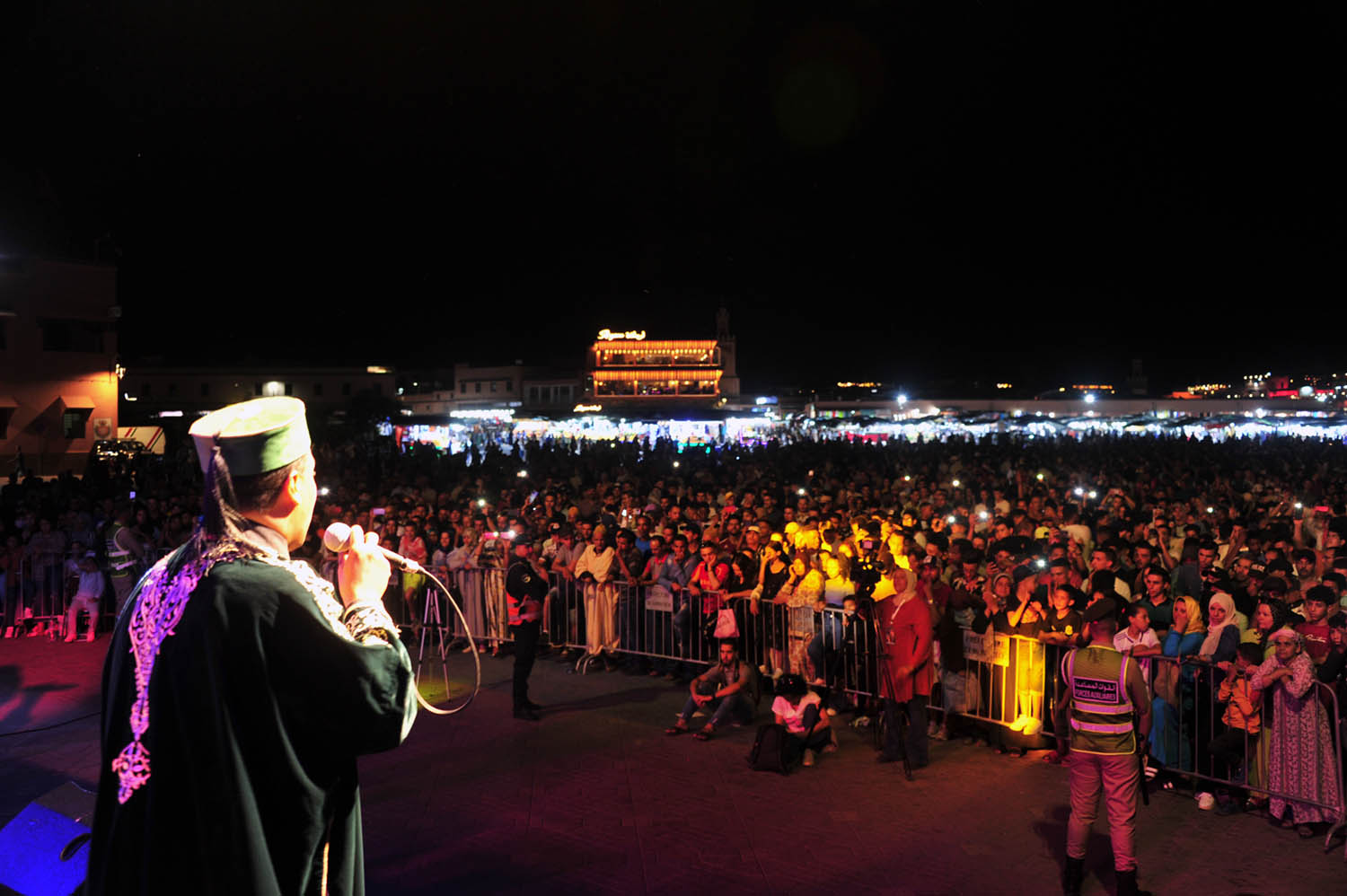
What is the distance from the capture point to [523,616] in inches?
338

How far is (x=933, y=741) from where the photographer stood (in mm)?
7824

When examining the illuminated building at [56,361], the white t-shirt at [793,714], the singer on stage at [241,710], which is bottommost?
the white t-shirt at [793,714]

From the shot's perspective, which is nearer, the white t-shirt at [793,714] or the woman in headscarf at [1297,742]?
the woman in headscarf at [1297,742]

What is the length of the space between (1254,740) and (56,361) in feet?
108

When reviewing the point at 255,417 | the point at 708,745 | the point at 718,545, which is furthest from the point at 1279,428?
the point at 255,417

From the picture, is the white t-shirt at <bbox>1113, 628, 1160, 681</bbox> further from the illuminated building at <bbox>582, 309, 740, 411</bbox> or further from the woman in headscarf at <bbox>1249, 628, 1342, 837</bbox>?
the illuminated building at <bbox>582, 309, 740, 411</bbox>

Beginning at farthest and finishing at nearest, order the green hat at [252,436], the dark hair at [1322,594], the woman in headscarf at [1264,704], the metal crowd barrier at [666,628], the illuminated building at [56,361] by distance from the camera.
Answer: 1. the illuminated building at [56,361]
2. the metal crowd barrier at [666,628]
3. the dark hair at [1322,594]
4. the woman in headscarf at [1264,704]
5. the green hat at [252,436]

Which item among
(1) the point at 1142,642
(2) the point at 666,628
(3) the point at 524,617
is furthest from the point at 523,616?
(1) the point at 1142,642

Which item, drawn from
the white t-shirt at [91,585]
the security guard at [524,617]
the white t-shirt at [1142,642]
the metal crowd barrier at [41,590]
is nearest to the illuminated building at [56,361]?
the metal crowd barrier at [41,590]

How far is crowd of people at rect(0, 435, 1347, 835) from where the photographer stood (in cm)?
645

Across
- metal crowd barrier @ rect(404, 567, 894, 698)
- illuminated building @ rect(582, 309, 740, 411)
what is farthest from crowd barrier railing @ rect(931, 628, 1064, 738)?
illuminated building @ rect(582, 309, 740, 411)

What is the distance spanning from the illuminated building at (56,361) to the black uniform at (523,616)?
25.9 metres

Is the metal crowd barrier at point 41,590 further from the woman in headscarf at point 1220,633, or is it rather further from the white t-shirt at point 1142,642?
the woman in headscarf at point 1220,633

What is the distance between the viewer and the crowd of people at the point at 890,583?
645 cm
